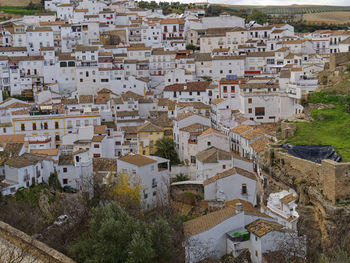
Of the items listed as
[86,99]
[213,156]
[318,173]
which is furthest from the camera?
[86,99]

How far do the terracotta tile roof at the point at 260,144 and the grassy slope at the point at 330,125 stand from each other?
1.68 metres

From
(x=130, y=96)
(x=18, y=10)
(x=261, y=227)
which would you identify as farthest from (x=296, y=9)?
(x=261, y=227)

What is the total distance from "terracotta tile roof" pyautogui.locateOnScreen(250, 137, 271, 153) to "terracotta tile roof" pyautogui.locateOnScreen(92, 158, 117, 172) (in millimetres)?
7092

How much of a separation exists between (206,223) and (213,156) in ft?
26.3

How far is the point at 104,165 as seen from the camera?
2578 cm

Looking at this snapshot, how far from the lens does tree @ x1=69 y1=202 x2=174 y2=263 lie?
12.9 m

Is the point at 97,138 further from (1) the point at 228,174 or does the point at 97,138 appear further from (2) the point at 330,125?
(2) the point at 330,125

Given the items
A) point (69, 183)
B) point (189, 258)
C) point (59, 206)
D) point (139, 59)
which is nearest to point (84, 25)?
point (139, 59)

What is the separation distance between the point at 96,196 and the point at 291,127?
36.0ft

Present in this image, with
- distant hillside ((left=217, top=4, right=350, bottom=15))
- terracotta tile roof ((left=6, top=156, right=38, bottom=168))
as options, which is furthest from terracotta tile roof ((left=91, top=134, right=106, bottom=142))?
distant hillside ((left=217, top=4, right=350, bottom=15))

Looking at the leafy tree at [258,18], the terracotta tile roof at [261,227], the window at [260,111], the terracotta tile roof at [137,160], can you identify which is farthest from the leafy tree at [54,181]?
the leafy tree at [258,18]

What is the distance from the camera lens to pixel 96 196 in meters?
19.7


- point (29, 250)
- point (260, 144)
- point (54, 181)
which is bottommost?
point (54, 181)

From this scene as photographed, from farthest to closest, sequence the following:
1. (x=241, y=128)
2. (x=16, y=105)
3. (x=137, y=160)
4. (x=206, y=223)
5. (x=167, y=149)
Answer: (x=16, y=105) < (x=241, y=128) < (x=167, y=149) < (x=137, y=160) < (x=206, y=223)
